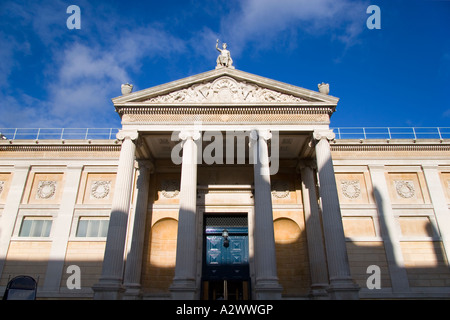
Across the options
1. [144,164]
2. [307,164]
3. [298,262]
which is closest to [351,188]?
[307,164]

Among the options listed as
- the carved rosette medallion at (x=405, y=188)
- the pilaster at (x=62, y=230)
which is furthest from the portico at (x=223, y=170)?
the carved rosette medallion at (x=405, y=188)

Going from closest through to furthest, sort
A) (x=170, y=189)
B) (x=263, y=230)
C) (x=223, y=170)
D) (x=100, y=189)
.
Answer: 1. (x=263, y=230)
2. (x=170, y=189)
3. (x=100, y=189)
4. (x=223, y=170)

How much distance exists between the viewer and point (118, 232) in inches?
622

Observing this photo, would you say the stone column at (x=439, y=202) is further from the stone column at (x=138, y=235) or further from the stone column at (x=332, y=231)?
the stone column at (x=138, y=235)

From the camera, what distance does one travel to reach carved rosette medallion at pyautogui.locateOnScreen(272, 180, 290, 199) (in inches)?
875

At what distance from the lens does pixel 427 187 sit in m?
22.3

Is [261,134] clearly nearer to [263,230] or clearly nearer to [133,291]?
[263,230]

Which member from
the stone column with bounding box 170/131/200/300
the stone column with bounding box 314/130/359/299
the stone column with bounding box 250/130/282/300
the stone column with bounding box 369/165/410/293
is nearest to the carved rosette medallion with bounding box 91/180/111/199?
the stone column with bounding box 170/131/200/300

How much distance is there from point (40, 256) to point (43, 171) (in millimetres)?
5699

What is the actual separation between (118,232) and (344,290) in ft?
34.8

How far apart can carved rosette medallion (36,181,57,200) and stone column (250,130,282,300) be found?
1384cm

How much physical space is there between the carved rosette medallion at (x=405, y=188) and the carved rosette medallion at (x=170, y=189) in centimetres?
1464

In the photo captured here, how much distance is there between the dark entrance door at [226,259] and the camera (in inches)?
781

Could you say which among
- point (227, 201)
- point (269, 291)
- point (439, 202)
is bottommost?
point (269, 291)
